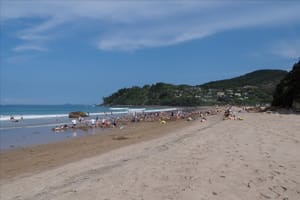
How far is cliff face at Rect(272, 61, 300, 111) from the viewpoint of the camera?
36469mm

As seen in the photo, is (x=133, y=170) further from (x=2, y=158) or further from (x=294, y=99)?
(x=294, y=99)

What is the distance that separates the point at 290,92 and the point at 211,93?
113m

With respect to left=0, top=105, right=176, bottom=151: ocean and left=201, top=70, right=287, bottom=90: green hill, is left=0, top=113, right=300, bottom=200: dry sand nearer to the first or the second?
left=0, top=105, right=176, bottom=151: ocean

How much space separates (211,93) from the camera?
495ft

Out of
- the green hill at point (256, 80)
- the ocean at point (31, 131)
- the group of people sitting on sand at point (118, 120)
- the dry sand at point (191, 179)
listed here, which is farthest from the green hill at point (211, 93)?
the dry sand at point (191, 179)

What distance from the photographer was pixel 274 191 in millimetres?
5535

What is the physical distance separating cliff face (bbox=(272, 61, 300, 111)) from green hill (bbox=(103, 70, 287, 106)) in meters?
70.2

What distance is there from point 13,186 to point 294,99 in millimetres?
32816

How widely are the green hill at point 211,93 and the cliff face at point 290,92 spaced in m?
70.2

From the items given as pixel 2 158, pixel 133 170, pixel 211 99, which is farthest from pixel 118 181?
pixel 211 99

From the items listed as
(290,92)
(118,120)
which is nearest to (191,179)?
(290,92)

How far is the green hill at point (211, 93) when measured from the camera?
130 m

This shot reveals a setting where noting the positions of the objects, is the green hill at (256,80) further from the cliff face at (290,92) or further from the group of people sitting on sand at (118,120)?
the group of people sitting on sand at (118,120)

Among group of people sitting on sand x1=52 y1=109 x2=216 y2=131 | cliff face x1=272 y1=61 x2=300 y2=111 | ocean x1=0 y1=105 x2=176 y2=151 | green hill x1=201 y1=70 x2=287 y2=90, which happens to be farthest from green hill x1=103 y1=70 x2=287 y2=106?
ocean x1=0 y1=105 x2=176 y2=151
